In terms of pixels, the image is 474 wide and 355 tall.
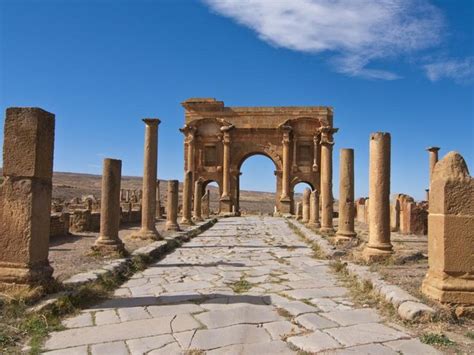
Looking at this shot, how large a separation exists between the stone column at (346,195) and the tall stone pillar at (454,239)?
6572 mm

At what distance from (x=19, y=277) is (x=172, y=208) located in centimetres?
1042

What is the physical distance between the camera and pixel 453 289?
16.1ft

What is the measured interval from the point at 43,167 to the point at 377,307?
4379mm

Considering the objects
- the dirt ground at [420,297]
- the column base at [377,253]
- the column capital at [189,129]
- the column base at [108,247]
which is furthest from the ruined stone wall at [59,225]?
the column capital at [189,129]

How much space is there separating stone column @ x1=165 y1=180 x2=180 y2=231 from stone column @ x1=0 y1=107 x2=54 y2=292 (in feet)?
32.0

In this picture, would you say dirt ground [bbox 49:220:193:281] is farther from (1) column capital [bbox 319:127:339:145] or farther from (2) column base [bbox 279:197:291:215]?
(1) column capital [bbox 319:127:339:145]

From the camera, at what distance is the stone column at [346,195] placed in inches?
462

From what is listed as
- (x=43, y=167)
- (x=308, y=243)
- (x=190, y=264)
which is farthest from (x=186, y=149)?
(x=43, y=167)

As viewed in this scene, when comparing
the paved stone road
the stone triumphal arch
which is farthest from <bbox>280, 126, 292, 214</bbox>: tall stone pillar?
the paved stone road

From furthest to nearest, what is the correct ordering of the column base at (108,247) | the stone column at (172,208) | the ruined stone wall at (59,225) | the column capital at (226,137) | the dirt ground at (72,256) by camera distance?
the column capital at (226,137) → the stone column at (172,208) → the ruined stone wall at (59,225) → the column base at (108,247) → the dirt ground at (72,256)

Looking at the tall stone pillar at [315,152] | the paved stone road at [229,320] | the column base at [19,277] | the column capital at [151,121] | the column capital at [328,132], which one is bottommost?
the paved stone road at [229,320]

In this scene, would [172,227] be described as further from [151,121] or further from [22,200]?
[22,200]

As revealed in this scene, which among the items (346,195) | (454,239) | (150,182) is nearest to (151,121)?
(150,182)

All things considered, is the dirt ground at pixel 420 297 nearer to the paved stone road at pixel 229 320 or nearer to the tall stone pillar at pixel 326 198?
the paved stone road at pixel 229 320
